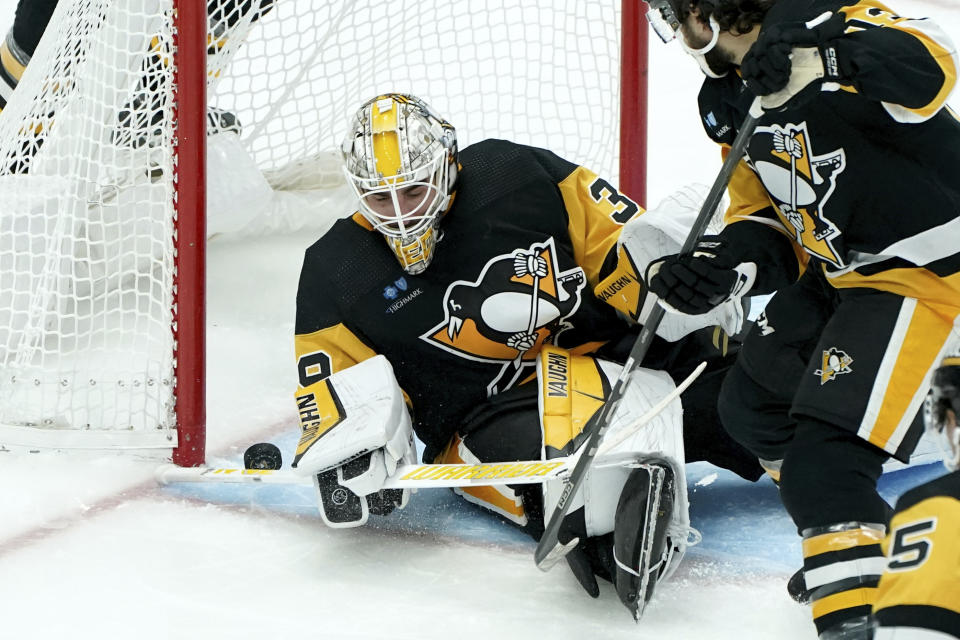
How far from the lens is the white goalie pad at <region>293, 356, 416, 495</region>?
233cm

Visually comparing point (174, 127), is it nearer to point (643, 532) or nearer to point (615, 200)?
point (615, 200)

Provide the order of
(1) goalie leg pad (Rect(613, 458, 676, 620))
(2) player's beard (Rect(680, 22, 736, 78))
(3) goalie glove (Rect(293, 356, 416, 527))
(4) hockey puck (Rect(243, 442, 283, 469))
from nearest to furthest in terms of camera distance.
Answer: (2) player's beard (Rect(680, 22, 736, 78)), (1) goalie leg pad (Rect(613, 458, 676, 620)), (3) goalie glove (Rect(293, 356, 416, 527)), (4) hockey puck (Rect(243, 442, 283, 469))

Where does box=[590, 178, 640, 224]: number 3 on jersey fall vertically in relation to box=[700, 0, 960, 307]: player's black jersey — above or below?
below

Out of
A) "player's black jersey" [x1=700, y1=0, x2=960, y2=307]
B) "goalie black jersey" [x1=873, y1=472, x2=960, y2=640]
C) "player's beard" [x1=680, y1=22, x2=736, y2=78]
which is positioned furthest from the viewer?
"player's beard" [x1=680, y1=22, x2=736, y2=78]

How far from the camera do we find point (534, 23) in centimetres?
357

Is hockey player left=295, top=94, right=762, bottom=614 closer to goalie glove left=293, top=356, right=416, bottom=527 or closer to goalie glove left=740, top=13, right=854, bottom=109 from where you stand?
goalie glove left=293, top=356, right=416, bottom=527

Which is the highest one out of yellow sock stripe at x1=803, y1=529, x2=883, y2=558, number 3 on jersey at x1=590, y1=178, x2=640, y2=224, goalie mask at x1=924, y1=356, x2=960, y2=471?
goalie mask at x1=924, y1=356, x2=960, y2=471

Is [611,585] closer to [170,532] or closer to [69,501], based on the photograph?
[170,532]

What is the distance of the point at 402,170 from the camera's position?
7.78 ft

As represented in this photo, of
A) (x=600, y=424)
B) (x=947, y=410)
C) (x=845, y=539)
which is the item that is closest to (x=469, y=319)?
(x=600, y=424)

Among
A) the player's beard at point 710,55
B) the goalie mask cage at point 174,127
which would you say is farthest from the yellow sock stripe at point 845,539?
the goalie mask cage at point 174,127

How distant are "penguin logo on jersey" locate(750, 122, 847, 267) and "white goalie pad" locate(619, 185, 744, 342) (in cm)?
37

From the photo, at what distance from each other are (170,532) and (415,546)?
474 millimetres

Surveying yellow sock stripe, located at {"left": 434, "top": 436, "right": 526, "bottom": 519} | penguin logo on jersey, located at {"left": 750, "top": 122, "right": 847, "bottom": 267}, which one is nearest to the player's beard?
penguin logo on jersey, located at {"left": 750, "top": 122, "right": 847, "bottom": 267}
